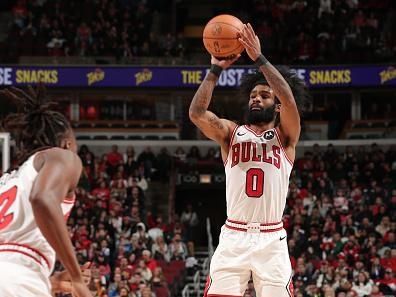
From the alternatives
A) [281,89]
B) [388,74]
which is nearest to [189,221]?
[388,74]

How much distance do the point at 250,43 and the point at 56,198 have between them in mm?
3264

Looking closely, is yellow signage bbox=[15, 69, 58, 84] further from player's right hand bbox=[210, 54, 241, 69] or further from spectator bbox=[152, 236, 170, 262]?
player's right hand bbox=[210, 54, 241, 69]

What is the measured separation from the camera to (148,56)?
23.8 m

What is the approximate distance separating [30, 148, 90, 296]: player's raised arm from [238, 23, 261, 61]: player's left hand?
291cm

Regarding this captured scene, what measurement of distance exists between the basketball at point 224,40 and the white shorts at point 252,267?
4.95 ft

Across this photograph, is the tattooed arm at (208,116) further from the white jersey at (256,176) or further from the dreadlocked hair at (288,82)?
the dreadlocked hair at (288,82)

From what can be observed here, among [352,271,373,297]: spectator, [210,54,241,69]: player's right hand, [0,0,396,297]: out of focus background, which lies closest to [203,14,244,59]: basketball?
[210,54,241,69]: player's right hand

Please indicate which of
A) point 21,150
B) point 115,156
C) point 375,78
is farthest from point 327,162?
point 21,150

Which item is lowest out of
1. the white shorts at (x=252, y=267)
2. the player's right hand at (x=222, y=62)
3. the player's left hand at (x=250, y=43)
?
the white shorts at (x=252, y=267)

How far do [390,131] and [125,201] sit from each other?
8786 mm

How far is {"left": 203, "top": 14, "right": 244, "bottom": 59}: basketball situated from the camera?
675 centimetres

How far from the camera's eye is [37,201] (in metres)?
3.60

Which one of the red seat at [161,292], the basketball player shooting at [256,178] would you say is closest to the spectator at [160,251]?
the red seat at [161,292]

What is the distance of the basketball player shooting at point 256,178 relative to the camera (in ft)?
21.0
